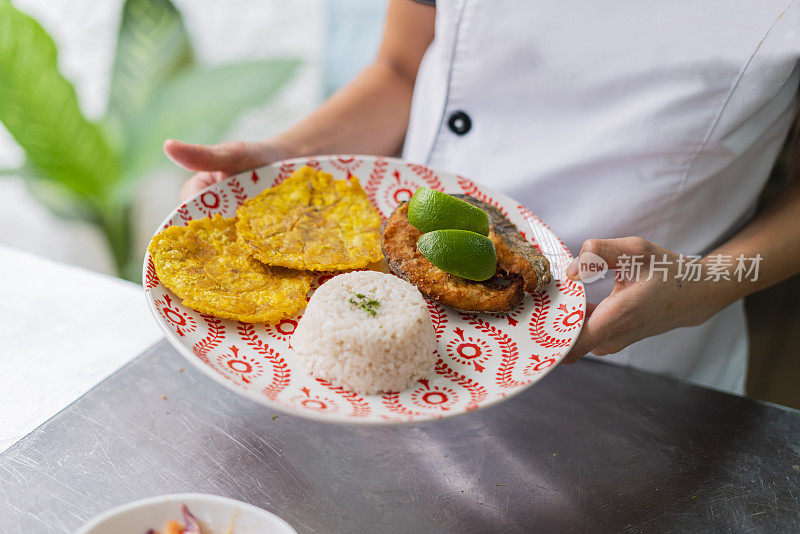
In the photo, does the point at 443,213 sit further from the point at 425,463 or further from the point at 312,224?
the point at 425,463

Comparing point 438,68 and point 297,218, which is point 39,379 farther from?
point 438,68

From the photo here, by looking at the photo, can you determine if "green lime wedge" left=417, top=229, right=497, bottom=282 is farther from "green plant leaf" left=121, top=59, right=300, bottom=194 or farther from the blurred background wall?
the blurred background wall

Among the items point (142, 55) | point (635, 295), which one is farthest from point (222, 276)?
point (142, 55)

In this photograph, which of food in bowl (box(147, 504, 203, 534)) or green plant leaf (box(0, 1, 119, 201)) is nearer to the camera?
food in bowl (box(147, 504, 203, 534))

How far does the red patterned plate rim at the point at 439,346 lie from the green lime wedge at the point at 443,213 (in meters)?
0.21

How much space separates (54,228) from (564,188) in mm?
3787

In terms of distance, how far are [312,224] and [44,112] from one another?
230cm

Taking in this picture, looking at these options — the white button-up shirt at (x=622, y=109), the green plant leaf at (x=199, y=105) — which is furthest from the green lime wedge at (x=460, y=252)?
the green plant leaf at (x=199, y=105)

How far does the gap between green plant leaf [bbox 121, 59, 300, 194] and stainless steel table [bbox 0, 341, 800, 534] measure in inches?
85.2

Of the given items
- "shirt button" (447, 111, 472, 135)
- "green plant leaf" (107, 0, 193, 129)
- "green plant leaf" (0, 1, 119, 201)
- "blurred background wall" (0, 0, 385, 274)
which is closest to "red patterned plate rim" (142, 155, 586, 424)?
"shirt button" (447, 111, 472, 135)

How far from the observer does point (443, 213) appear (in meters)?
1.46

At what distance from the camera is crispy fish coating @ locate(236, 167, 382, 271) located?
1508mm

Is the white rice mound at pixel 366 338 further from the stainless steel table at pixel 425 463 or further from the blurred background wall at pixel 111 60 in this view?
the blurred background wall at pixel 111 60

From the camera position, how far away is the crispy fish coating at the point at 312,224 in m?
1.51
